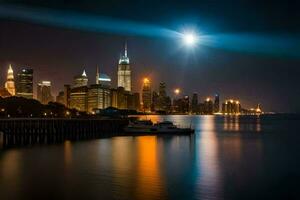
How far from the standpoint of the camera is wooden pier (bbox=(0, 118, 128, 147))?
198 feet

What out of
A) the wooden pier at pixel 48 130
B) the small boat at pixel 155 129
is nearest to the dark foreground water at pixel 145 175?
the wooden pier at pixel 48 130

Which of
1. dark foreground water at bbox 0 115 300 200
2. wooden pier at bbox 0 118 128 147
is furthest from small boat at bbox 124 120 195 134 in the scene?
dark foreground water at bbox 0 115 300 200

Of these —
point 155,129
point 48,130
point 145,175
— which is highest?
point 48,130

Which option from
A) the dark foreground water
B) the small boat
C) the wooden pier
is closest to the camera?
the dark foreground water

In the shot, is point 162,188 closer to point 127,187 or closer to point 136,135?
point 127,187

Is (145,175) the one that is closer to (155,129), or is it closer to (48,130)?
(48,130)

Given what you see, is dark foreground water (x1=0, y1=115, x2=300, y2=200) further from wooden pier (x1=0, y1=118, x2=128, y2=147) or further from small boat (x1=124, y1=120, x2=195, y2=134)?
small boat (x1=124, y1=120, x2=195, y2=134)

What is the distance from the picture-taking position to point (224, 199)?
22219 millimetres

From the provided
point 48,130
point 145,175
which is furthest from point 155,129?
point 145,175

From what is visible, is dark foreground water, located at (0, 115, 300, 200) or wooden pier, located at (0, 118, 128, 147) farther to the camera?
wooden pier, located at (0, 118, 128, 147)

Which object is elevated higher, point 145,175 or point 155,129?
point 155,129

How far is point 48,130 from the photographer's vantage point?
68.4m

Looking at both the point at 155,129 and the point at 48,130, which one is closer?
the point at 48,130

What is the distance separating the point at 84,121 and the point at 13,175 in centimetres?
4777
